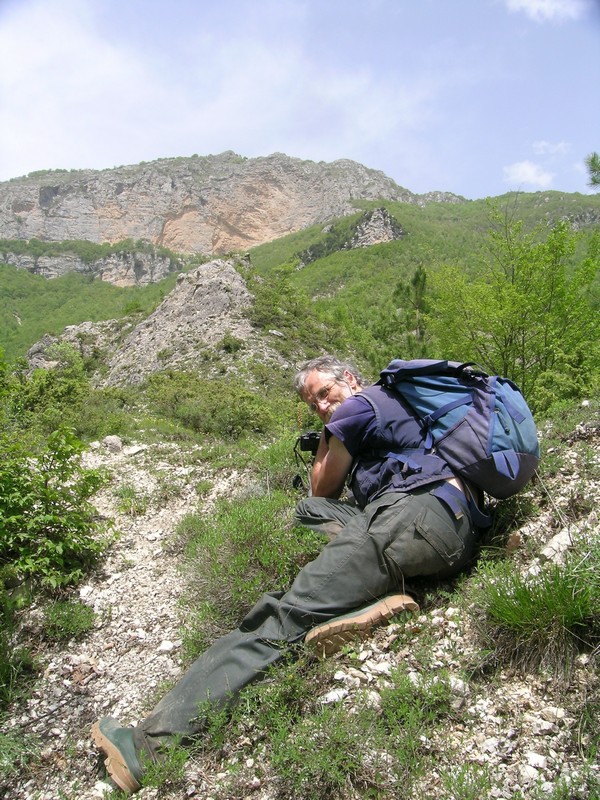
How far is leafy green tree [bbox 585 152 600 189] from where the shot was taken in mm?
8969

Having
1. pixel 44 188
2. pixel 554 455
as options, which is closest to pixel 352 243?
pixel 554 455

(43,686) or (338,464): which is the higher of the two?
(338,464)

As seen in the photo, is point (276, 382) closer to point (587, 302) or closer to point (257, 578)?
Answer: point (587, 302)

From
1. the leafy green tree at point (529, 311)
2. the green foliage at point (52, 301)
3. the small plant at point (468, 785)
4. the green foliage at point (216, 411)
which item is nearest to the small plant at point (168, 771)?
the small plant at point (468, 785)

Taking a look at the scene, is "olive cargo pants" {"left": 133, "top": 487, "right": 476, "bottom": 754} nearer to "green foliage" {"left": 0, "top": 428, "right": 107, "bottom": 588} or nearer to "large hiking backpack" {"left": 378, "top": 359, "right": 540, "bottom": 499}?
"large hiking backpack" {"left": 378, "top": 359, "right": 540, "bottom": 499}

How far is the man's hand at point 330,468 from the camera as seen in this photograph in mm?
3004

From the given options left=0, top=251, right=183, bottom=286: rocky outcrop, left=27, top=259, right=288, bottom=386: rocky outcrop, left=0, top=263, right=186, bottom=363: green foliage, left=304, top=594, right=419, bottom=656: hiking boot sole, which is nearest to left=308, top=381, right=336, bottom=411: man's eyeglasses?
left=304, top=594, right=419, bottom=656: hiking boot sole

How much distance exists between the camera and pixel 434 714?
2.03 m

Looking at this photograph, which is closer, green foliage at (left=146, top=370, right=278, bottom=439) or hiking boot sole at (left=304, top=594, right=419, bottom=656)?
hiking boot sole at (left=304, top=594, right=419, bottom=656)

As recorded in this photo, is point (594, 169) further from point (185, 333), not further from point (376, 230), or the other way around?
point (376, 230)

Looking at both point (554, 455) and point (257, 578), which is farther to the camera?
point (554, 455)

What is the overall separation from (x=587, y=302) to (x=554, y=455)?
8.39 m

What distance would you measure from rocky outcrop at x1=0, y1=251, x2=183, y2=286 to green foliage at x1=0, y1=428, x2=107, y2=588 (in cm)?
9057

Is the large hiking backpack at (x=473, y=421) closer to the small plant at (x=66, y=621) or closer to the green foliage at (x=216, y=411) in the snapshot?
the small plant at (x=66, y=621)
